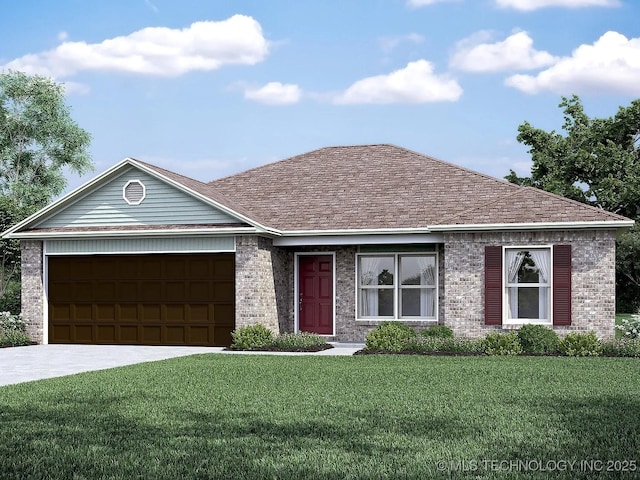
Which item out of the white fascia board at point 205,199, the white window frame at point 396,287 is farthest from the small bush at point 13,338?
the white window frame at point 396,287

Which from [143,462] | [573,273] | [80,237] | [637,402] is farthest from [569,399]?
[80,237]

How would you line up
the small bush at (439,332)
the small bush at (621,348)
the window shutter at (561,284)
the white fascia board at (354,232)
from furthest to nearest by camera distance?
the white fascia board at (354,232) < the small bush at (439,332) < the window shutter at (561,284) < the small bush at (621,348)

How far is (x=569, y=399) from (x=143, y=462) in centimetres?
620

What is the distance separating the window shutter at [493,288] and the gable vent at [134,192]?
9.17m

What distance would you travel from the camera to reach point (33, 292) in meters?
22.6

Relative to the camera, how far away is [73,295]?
22.6 m

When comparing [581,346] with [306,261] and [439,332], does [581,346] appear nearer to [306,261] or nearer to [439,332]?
[439,332]

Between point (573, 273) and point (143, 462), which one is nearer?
point (143, 462)

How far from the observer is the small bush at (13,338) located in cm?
2142

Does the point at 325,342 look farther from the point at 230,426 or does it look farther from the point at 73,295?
the point at 230,426

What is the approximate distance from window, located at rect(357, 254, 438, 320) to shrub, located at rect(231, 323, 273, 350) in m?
3.20

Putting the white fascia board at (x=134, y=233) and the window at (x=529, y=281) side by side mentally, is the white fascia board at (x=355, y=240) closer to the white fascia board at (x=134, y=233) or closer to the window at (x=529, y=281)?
the white fascia board at (x=134, y=233)

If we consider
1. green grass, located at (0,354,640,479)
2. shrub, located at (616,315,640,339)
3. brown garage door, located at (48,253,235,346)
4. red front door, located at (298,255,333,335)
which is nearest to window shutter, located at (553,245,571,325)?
shrub, located at (616,315,640,339)

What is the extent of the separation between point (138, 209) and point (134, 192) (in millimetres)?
479
